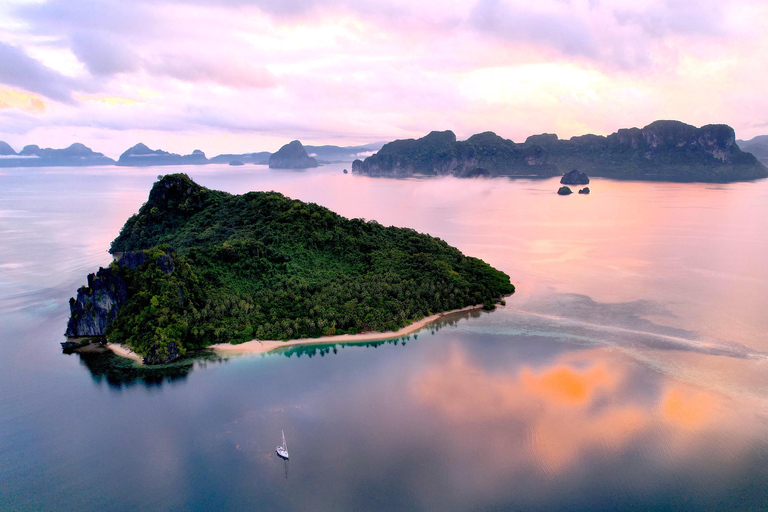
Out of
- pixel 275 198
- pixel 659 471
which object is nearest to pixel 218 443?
pixel 659 471

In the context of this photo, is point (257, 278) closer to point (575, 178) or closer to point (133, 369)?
point (133, 369)

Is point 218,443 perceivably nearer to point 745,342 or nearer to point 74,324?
point 74,324

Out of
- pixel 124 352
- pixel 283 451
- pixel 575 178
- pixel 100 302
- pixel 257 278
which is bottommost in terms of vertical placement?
pixel 283 451

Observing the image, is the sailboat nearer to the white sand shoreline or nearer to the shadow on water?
the shadow on water

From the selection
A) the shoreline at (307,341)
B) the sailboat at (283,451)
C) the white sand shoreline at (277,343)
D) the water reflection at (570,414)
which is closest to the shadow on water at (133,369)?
the white sand shoreline at (277,343)

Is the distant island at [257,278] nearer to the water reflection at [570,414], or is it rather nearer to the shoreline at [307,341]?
the shoreline at [307,341]

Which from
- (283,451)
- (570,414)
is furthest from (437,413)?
(283,451)
